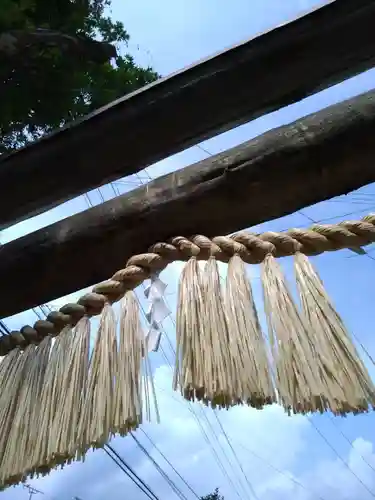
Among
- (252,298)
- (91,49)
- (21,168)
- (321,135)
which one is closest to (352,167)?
(321,135)

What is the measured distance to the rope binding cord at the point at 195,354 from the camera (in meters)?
0.45

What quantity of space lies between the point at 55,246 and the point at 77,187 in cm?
9

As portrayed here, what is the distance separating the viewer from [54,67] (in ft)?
4.67

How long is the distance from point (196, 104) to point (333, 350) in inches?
12.6

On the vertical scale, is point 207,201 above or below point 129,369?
above

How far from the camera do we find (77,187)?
71 cm

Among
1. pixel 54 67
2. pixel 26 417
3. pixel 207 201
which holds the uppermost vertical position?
pixel 54 67

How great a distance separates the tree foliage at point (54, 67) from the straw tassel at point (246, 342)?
858 millimetres

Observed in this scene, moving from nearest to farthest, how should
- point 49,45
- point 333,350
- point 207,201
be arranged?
point 333,350 < point 207,201 < point 49,45

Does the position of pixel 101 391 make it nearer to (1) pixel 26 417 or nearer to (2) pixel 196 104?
(1) pixel 26 417

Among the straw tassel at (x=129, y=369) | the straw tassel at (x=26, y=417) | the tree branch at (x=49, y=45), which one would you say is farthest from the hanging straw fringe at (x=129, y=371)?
the tree branch at (x=49, y=45)

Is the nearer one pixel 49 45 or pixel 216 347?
pixel 216 347

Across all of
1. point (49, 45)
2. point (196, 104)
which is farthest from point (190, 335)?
point (49, 45)

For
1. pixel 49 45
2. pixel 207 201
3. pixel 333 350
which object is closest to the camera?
pixel 333 350
